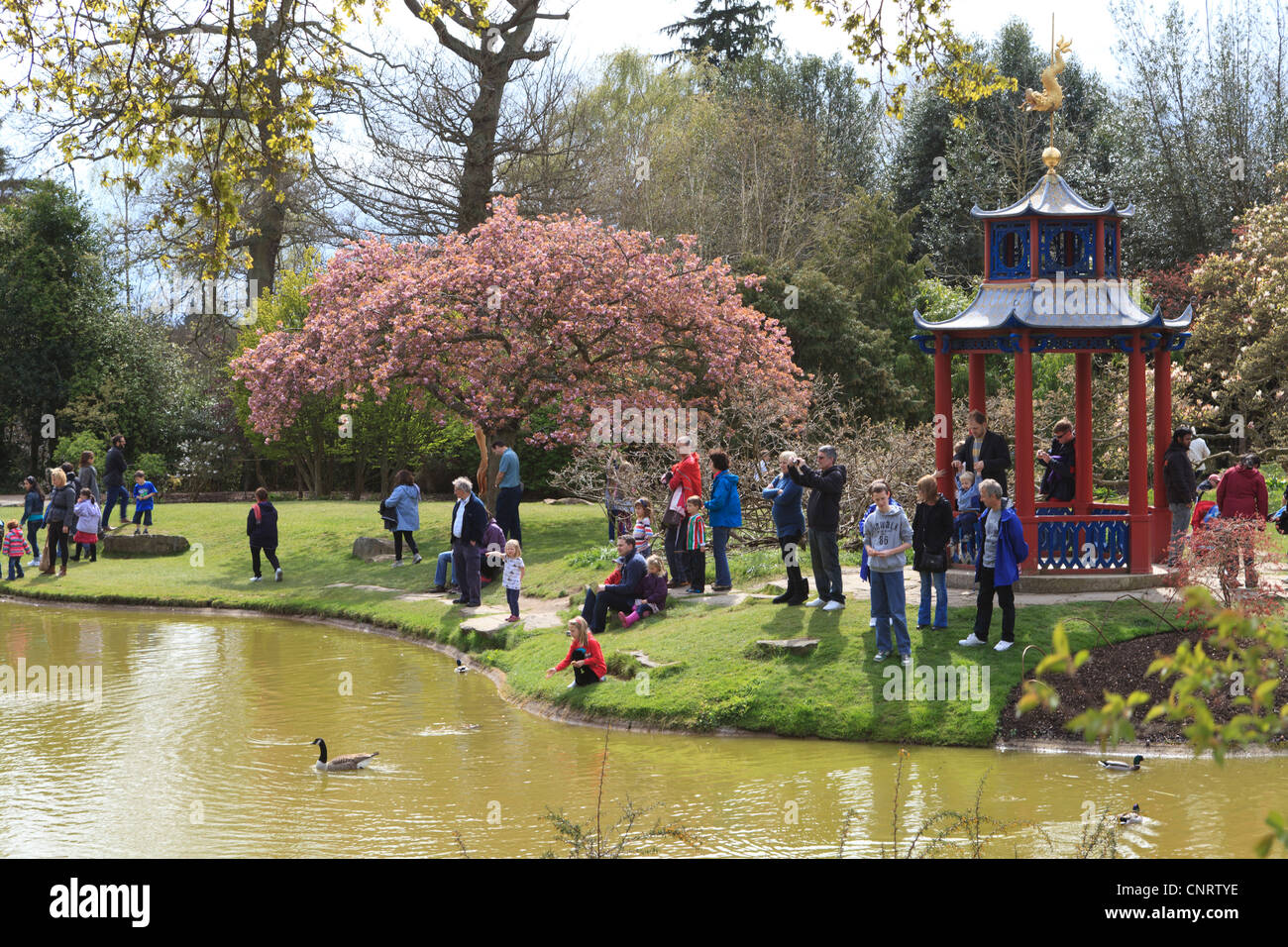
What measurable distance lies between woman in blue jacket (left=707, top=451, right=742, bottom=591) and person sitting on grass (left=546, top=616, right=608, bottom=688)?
3.06m

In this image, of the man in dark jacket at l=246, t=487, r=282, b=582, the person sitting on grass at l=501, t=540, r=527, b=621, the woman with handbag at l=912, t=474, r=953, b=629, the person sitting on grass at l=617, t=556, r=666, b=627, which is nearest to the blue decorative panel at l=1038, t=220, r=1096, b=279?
the woman with handbag at l=912, t=474, r=953, b=629

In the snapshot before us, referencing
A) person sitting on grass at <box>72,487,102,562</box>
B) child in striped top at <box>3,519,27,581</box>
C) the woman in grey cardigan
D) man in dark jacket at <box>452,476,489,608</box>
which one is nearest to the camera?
man in dark jacket at <box>452,476,489,608</box>

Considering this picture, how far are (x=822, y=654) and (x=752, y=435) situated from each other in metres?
9.24

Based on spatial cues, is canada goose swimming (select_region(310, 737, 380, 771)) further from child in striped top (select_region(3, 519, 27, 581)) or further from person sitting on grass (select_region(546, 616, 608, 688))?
child in striped top (select_region(3, 519, 27, 581))

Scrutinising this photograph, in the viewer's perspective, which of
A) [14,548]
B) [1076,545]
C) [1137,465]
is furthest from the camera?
[14,548]

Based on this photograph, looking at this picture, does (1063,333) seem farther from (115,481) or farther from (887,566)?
(115,481)

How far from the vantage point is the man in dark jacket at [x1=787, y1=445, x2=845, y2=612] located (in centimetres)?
1306

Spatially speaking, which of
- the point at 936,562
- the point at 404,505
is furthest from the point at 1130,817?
the point at 404,505

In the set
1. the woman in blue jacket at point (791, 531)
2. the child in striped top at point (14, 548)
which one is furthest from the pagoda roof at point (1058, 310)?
the child in striped top at point (14, 548)

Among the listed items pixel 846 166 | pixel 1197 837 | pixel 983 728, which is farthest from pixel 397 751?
pixel 846 166

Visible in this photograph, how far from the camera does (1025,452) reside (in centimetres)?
1395

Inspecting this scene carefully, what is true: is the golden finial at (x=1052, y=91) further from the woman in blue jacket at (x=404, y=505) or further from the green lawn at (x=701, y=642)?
the woman in blue jacket at (x=404, y=505)

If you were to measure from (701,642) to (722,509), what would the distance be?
256 cm

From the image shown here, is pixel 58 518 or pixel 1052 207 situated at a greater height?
pixel 1052 207
